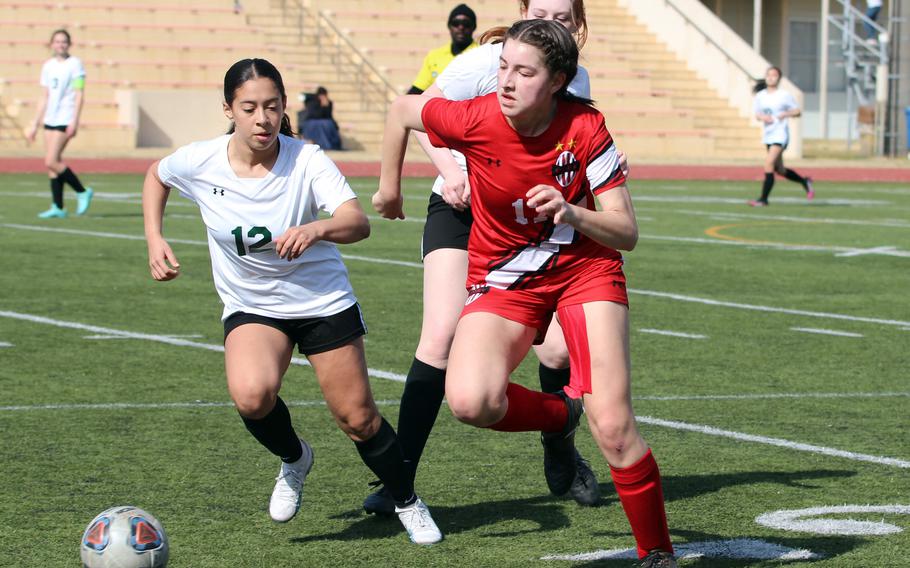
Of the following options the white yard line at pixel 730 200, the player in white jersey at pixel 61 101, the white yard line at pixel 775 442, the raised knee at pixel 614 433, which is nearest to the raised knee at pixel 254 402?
the raised knee at pixel 614 433

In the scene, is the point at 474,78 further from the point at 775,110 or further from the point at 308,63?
the point at 308,63

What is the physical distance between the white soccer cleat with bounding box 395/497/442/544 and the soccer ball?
0.95 meters

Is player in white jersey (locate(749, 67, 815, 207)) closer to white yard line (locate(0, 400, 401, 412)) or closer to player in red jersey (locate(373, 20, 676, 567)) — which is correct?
white yard line (locate(0, 400, 401, 412))

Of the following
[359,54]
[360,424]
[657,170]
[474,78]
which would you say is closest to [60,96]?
[474,78]

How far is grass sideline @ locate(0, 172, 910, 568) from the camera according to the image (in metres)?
5.50

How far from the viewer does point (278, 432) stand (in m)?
5.68

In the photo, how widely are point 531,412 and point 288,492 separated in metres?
0.95

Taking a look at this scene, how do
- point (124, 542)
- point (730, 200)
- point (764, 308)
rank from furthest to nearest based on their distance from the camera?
point (730, 200) → point (764, 308) → point (124, 542)

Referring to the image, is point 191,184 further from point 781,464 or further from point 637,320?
point 637,320

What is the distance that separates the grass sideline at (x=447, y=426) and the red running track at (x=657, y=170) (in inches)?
609

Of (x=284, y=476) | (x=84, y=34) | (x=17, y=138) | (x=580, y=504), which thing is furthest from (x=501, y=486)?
(x=84, y=34)

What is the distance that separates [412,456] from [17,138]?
3006cm

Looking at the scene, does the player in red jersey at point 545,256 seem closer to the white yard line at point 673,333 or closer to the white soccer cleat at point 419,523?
the white soccer cleat at point 419,523

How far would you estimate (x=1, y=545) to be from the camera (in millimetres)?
5344
